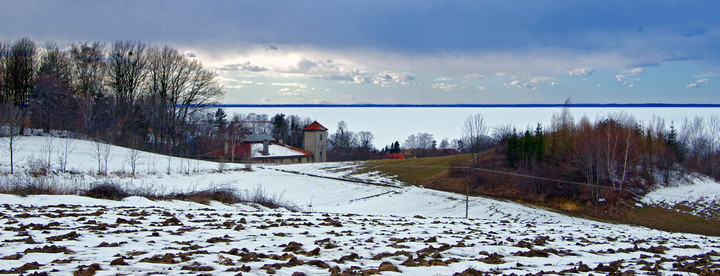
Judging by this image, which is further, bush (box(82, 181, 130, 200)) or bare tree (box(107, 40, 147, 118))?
bare tree (box(107, 40, 147, 118))

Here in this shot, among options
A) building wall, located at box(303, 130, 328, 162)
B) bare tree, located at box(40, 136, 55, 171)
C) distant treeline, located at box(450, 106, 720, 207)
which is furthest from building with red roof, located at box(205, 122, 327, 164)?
distant treeline, located at box(450, 106, 720, 207)

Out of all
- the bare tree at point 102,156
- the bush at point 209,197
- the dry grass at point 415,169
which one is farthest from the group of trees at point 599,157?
the bare tree at point 102,156

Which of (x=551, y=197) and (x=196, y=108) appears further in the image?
(x=196, y=108)

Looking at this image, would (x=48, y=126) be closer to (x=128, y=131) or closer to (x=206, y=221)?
(x=128, y=131)

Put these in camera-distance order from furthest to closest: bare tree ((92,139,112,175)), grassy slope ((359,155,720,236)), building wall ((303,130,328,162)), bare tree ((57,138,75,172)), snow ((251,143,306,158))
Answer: building wall ((303,130,328,162)), snow ((251,143,306,158)), bare tree ((92,139,112,175)), bare tree ((57,138,75,172)), grassy slope ((359,155,720,236))

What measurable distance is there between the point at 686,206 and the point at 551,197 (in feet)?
37.8

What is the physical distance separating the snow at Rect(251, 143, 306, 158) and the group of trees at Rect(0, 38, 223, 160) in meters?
15.7

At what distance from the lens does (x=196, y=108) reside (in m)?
76.6

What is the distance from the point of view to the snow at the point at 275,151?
3610 inches

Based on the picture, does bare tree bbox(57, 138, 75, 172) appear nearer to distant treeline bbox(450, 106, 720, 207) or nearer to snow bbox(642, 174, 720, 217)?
distant treeline bbox(450, 106, 720, 207)

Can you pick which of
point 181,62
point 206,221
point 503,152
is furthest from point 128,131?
point 206,221

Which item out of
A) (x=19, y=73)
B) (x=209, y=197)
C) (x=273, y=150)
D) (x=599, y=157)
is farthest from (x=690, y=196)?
(x=19, y=73)

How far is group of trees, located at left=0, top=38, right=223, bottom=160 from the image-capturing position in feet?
208

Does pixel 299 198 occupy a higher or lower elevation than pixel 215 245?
lower
